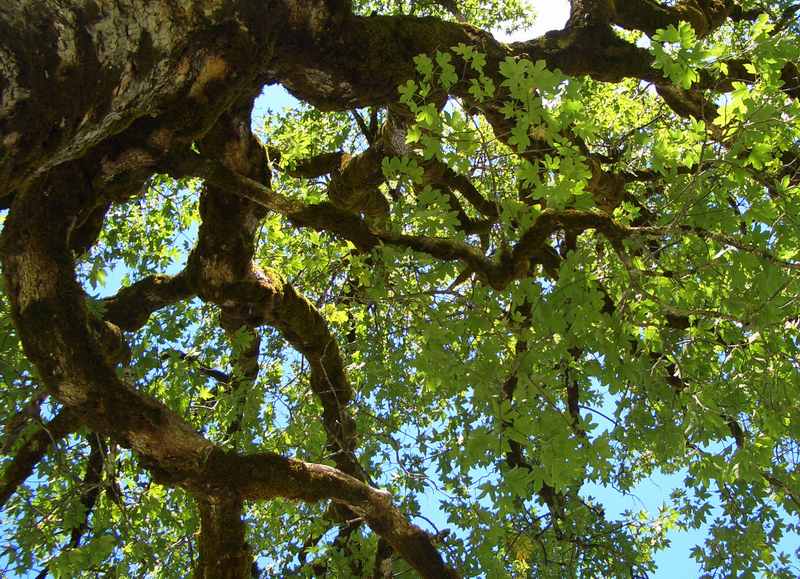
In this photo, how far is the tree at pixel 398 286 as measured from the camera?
363 centimetres

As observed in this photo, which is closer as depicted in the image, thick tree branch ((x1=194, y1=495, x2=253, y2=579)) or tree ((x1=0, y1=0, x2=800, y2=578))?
tree ((x1=0, y1=0, x2=800, y2=578))

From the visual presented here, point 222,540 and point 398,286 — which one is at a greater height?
point 398,286

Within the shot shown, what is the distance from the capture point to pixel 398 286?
4.71 meters

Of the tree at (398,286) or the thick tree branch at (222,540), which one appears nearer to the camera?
the tree at (398,286)

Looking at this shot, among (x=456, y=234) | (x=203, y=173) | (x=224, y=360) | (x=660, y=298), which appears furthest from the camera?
(x=224, y=360)

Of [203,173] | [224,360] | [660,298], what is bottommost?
[660,298]

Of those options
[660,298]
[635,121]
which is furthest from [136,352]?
[635,121]

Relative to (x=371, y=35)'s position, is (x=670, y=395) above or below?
below

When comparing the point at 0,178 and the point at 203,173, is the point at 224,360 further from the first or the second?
the point at 0,178

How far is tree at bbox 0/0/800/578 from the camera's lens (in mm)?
3627

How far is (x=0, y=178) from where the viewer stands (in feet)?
8.91

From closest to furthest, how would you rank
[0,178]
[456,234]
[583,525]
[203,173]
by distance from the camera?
[0,178] < [456,234] < [203,173] < [583,525]

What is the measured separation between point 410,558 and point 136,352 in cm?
290

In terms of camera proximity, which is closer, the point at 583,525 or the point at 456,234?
the point at 456,234
